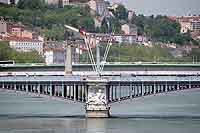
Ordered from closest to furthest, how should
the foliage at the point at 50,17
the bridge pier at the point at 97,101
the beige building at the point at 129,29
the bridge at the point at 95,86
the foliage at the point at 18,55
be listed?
the bridge pier at the point at 97,101
the bridge at the point at 95,86
the foliage at the point at 18,55
the foliage at the point at 50,17
the beige building at the point at 129,29

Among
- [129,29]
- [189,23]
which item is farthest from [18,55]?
[189,23]

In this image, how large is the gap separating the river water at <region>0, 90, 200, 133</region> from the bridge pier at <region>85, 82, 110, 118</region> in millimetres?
517

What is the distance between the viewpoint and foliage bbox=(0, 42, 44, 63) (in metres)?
107

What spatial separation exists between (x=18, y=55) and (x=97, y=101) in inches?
1982

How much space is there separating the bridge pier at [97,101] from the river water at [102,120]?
1.70 ft

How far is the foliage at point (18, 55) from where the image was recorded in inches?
4222

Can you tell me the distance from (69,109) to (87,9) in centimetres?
8290

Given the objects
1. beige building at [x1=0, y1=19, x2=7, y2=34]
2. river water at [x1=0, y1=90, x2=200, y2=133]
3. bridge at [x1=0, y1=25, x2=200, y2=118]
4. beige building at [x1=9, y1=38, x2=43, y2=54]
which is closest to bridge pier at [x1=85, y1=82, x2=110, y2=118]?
bridge at [x1=0, y1=25, x2=200, y2=118]

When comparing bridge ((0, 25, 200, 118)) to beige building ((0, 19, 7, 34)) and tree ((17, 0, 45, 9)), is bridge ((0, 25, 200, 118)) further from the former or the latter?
tree ((17, 0, 45, 9))

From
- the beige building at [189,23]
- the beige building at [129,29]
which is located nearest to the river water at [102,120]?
the beige building at [129,29]

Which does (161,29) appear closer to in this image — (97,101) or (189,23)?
(189,23)

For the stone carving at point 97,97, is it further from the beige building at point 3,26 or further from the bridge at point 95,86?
the beige building at point 3,26

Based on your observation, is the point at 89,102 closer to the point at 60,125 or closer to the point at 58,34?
the point at 60,125

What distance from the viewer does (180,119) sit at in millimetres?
58688
